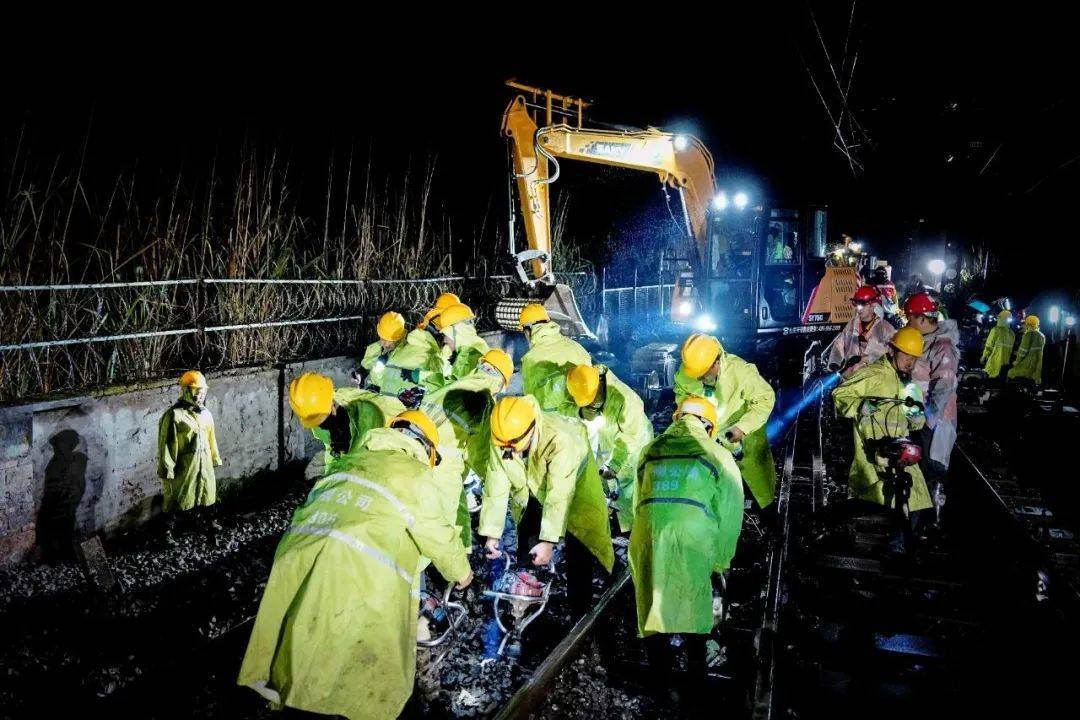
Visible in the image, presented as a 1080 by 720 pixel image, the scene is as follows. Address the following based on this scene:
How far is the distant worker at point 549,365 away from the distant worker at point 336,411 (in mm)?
1834

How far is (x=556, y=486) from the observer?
454cm

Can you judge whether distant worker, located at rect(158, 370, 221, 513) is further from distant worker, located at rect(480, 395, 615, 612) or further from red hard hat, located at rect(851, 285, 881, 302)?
red hard hat, located at rect(851, 285, 881, 302)

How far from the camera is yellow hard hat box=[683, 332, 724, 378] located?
5762mm

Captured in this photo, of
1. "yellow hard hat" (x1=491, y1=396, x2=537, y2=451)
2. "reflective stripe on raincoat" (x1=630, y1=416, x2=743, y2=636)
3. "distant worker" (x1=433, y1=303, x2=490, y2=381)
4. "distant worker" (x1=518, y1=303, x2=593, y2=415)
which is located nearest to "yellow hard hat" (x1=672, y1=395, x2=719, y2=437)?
"reflective stripe on raincoat" (x1=630, y1=416, x2=743, y2=636)

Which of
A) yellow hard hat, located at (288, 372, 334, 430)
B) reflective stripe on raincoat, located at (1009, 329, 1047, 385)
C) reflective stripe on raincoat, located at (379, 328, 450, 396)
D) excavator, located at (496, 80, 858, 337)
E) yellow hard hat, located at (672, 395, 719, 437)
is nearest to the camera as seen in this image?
yellow hard hat, located at (672, 395, 719, 437)

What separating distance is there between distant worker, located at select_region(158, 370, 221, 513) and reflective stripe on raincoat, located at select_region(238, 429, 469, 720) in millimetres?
3774

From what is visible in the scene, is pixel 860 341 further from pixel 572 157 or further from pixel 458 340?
pixel 458 340

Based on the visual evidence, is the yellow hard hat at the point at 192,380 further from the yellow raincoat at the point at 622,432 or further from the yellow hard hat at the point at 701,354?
the yellow hard hat at the point at 701,354

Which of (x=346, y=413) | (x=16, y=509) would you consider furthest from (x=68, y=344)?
(x=346, y=413)

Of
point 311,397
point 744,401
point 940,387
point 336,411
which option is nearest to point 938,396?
point 940,387

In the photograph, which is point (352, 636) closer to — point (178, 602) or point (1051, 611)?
point (178, 602)

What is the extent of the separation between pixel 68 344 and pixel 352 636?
5.59 m

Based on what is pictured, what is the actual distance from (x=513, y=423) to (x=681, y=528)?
4.54ft

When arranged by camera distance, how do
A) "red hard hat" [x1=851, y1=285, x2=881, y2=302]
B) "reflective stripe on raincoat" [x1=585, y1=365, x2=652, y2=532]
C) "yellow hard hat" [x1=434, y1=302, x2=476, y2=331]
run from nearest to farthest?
1. "reflective stripe on raincoat" [x1=585, y1=365, x2=652, y2=532]
2. "yellow hard hat" [x1=434, y1=302, x2=476, y2=331]
3. "red hard hat" [x1=851, y1=285, x2=881, y2=302]
